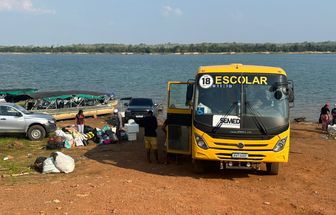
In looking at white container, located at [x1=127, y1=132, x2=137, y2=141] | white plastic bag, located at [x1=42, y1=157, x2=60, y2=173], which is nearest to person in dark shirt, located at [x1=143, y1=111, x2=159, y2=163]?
white plastic bag, located at [x1=42, y1=157, x2=60, y2=173]

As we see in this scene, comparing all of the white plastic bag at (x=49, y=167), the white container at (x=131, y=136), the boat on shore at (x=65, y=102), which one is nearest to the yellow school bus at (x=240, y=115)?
the white plastic bag at (x=49, y=167)

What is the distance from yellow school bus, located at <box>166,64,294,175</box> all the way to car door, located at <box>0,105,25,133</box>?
937 cm

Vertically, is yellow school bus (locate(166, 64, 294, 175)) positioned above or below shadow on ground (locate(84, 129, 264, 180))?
above

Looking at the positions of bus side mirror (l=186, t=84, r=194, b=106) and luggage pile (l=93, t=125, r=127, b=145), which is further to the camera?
luggage pile (l=93, t=125, r=127, b=145)

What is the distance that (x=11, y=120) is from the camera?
1831 centimetres

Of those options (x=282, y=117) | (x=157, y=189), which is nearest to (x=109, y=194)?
(x=157, y=189)

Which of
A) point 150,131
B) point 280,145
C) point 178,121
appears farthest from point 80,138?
point 280,145

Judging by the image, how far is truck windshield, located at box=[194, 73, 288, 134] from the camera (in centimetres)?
1089

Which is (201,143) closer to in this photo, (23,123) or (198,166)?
(198,166)

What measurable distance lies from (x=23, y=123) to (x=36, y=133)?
0.66 m

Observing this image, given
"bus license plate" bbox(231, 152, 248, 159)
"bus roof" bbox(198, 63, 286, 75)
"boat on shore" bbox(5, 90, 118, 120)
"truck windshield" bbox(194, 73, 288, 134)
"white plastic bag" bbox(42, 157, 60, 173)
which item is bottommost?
"boat on shore" bbox(5, 90, 118, 120)

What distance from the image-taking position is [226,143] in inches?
428

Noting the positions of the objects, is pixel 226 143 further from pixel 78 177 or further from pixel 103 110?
pixel 103 110

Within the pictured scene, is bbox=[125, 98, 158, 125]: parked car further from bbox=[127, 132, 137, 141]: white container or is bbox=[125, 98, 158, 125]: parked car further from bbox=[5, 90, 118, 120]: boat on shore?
bbox=[127, 132, 137, 141]: white container
